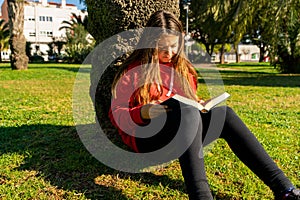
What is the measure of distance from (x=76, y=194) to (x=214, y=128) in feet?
3.56

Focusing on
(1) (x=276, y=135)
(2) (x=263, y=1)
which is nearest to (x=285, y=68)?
(2) (x=263, y=1)

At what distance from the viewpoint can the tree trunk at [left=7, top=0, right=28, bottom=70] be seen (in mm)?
17469

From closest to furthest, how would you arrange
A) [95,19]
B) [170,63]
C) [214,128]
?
[214,128], [170,63], [95,19]

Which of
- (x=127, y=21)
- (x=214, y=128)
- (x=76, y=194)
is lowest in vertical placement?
(x=76, y=194)

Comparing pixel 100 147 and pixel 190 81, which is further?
pixel 100 147

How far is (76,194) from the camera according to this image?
242cm

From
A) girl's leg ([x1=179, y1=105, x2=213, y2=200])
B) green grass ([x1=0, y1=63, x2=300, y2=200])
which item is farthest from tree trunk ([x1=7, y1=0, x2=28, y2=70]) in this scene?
girl's leg ([x1=179, y1=105, x2=213, y2=200])

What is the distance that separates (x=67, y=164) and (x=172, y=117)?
1.24 meters

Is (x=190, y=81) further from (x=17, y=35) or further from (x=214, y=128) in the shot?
(x=17, y=35)

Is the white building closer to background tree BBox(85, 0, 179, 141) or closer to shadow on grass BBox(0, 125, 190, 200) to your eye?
shadow on grass BBox(0, 125, 190, 200)

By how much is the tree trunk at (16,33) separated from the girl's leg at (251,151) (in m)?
17.4

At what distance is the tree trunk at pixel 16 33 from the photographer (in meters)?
17.5

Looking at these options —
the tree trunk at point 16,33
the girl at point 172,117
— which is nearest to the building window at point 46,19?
the tree trunk at point 16,33

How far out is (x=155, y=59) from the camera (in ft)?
8.05
